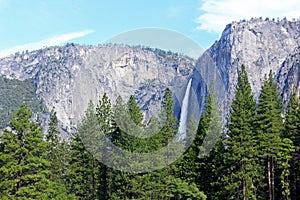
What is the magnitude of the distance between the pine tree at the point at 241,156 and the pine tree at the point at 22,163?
16.5m

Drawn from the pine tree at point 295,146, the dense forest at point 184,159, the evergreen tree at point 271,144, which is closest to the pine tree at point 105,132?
the dense forest at point 184,159

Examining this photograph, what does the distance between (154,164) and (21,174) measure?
50.3 feet

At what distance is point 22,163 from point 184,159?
19.3m

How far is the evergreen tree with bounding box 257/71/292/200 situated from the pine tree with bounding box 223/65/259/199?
47.1 inches

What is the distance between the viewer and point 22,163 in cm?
3541

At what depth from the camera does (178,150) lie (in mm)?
51156

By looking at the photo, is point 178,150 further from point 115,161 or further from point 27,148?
point 27,148

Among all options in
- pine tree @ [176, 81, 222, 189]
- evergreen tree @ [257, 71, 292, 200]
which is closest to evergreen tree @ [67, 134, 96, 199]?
pine tree @ [176, 81, 222, 189]

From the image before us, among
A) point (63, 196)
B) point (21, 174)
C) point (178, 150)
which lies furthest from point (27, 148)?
point (178, 150)

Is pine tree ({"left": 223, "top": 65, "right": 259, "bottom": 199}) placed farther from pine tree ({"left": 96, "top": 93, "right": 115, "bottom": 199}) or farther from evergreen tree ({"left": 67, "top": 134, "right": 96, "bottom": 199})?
evergreen tree ({"left": 67, "top": 134, "right": 96, "bottom": 199})

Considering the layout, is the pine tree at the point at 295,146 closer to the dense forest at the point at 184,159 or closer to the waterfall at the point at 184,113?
the dense forest at the point at 184,159

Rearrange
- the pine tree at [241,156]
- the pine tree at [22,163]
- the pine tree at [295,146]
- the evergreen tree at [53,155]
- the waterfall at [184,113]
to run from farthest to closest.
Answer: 1. the evergreen tree at [53,155]
2. the waterfall at [184,113]
3. the pine tree at [295,146]
4. the pine tree at [241,156]
5. the pine tree at [22,163]

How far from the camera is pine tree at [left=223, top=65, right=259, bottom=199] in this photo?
1613 inches

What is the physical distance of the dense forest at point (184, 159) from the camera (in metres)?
36.3
